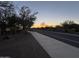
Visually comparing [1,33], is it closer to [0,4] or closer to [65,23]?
[0,4]

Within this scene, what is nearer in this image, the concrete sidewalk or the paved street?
the concrete sidewalk

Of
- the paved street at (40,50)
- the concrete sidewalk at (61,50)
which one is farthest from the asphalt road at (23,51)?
the concrete sidewalk at (61,50)

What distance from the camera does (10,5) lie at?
22922 mm

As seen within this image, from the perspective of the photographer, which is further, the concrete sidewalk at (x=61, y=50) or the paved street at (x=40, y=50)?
the paved street at (x=40, y=50)

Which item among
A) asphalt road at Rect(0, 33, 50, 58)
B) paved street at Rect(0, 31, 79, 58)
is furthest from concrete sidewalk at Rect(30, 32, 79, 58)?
asphalt road at Rect(0, 33, 50, 58)

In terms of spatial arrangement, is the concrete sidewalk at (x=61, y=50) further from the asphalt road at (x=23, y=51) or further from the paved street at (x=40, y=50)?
the asphalt road at (x=23, y=51)

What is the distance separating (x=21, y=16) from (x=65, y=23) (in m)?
63.5

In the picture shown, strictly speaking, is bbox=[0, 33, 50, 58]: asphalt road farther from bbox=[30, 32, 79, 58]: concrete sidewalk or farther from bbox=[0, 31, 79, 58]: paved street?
bbox=[30, 32, 79, 58]: concrete sidewalk

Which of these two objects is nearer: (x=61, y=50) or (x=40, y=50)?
(x=61, y=50)

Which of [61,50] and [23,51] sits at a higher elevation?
[61,50]

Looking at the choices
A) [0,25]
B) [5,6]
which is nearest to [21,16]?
[0,25]

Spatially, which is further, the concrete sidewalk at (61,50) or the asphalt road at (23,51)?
the asphalt road at (23,51)

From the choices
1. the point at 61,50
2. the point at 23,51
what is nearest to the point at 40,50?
the point at 23,51

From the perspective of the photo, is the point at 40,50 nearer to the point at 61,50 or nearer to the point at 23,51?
the point at 23,51
